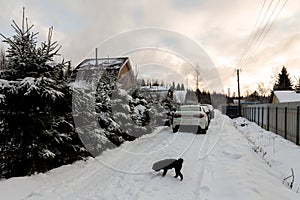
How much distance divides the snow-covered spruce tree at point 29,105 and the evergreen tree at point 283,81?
60.9m

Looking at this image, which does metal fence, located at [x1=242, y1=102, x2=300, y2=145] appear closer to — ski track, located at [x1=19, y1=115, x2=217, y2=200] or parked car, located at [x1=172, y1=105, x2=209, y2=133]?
parked car, located at [x1=172, y1=105, x2=209, y2=133]

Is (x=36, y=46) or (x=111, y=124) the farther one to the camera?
(x=111, y=124)

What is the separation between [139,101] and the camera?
1348 centimetres

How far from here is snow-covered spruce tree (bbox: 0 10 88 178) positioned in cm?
527

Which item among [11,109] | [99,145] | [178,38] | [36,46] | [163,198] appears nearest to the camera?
[163,198]

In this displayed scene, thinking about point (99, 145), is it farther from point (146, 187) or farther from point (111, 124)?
point (146, 187)

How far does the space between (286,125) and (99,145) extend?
29.7 ft

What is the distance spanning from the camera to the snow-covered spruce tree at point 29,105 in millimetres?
5273

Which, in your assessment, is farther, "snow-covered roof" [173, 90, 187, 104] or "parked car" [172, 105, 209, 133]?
"snow-covered roof" [173, 90, 187, 104]

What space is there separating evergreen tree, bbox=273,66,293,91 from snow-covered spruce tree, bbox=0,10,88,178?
60.9 metres

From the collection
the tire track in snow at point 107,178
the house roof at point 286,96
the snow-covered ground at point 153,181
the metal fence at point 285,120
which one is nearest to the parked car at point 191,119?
the metal fence at point 285,120

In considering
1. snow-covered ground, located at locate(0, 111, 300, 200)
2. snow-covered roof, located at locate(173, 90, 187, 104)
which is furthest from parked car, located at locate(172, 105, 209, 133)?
snow-covered roof, located at locate(173, 90, 187, 104)

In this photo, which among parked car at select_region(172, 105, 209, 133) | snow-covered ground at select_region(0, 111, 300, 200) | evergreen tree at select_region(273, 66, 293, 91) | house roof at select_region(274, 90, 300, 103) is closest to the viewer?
snow-covered ground at select_region(0, 111, 300, 200)

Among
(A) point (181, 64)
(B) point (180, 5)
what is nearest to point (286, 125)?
(A) point (181, 64)
